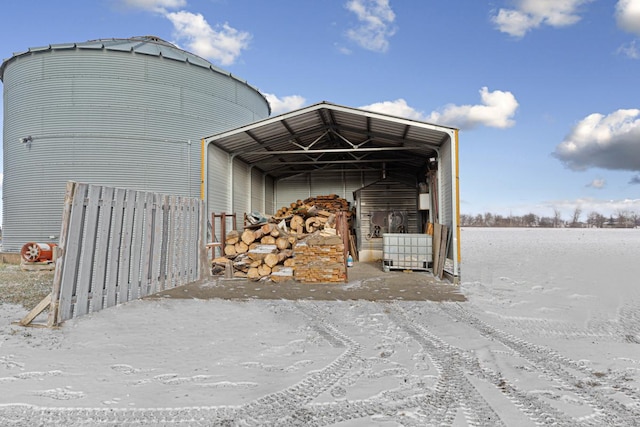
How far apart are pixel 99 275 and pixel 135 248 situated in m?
1.13

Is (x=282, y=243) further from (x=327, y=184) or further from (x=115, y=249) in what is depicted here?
(x=327, y=184)

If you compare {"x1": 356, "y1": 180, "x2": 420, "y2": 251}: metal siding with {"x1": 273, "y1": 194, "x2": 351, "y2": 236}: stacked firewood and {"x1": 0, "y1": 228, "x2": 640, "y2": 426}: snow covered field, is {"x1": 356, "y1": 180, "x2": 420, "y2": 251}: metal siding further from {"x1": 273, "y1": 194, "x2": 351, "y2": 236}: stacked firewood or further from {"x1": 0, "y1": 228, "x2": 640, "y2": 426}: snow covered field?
{"x1": 0, "y1": 228, "x2": 640, "y2": 426}: snow covered field

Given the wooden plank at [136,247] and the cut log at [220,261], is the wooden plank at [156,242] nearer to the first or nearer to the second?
the wooden plank at [136,247]

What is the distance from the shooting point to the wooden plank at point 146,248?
27.8ft

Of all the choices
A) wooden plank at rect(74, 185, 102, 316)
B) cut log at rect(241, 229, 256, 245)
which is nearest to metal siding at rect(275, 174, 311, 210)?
cut log at rect(241, 229, 256, 245)

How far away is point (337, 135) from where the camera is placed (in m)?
14.6

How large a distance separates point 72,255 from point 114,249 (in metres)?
1.01

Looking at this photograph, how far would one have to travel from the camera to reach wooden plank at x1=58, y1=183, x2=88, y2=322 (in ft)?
20.6

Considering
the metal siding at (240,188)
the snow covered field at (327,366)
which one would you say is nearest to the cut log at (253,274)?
the snow covered field at (327,366)

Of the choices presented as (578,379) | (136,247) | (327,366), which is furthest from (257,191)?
(578,379)

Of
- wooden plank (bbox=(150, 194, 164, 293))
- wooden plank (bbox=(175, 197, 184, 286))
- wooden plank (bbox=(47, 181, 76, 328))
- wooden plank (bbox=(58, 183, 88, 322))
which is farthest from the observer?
wooden plank (bbox=(175, 197, 184, 286))

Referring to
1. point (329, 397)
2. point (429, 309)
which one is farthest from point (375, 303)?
point (329, 397)

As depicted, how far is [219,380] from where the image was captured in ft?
12.9

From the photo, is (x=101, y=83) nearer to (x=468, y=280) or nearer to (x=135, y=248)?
(x=135, y=248)
